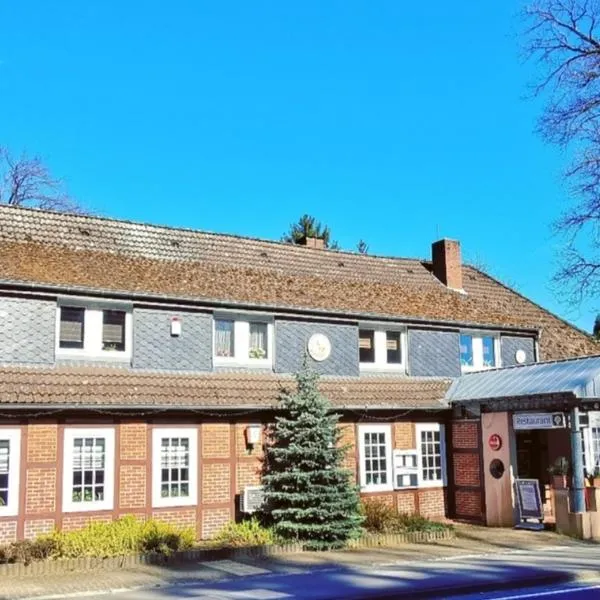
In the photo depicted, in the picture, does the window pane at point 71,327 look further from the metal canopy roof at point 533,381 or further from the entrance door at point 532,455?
the entrance door at point 532,455

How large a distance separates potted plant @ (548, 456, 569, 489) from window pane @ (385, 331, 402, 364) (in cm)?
460

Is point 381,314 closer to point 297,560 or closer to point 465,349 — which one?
point 465,349

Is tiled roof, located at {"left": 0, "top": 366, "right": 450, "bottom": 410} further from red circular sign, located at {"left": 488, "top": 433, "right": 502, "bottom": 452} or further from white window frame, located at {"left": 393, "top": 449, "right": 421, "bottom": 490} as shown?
red circular sign, located at {"left": 488, "top": 433, "right": 502, "bottom": 452}

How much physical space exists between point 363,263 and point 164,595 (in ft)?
45.1

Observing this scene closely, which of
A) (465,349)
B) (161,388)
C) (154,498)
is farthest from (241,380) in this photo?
(465,349)

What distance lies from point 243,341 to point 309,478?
3762mm

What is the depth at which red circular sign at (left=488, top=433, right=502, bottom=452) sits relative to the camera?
18.0 meters

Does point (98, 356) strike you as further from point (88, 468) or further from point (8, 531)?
point (8, 531)

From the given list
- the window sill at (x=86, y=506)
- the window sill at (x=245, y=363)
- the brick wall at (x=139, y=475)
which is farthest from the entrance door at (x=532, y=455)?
the window sill at (x=86, y=506)

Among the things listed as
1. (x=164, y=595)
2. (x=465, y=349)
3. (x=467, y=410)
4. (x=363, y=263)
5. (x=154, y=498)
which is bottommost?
(x=164, y=595)

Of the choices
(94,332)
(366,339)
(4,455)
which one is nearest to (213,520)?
(4,455)

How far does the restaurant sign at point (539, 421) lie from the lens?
1648 cm

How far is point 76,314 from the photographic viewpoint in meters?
16.0

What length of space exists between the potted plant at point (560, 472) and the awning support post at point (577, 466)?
1.22 ft
